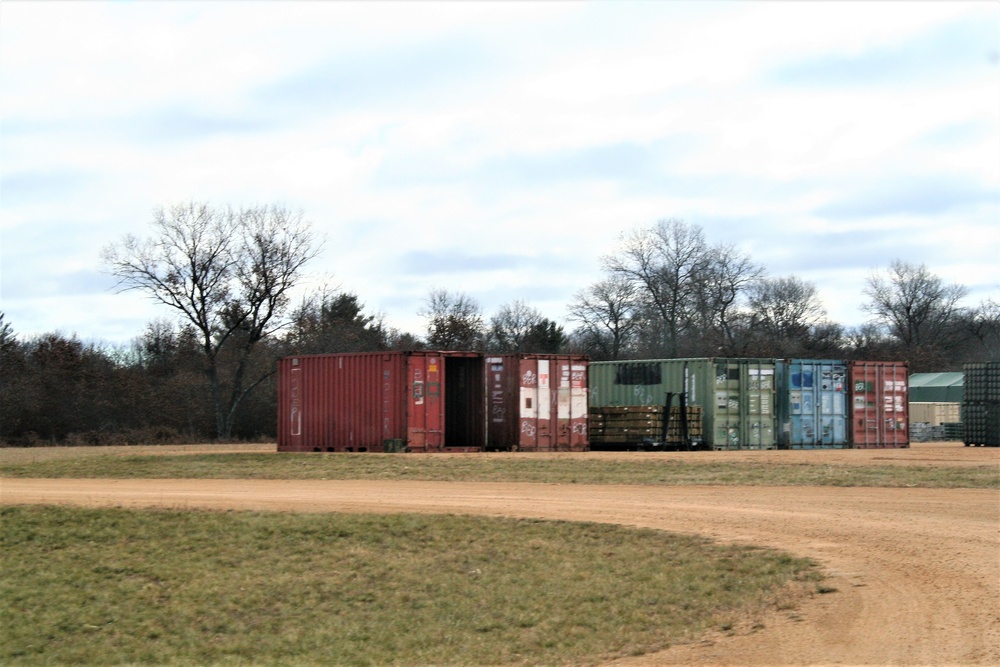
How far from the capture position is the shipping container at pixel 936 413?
52500 millimetres

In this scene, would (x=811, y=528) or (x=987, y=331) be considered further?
(x=987, y=331)

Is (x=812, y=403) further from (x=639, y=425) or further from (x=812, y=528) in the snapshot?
(x=812, y=528)

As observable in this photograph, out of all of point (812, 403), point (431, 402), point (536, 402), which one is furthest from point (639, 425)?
point (431, 402)

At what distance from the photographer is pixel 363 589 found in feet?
41.8

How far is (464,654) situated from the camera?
1040 cm

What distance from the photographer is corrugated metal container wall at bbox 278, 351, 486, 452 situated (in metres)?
31.0

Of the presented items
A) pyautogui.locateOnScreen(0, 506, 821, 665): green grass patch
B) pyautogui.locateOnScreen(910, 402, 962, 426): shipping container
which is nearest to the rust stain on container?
pyautogui.locateOnScreen(0, 506, 821, 665): green grass patch

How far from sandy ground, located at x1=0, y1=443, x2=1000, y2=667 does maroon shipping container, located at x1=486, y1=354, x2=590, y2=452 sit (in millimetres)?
10519

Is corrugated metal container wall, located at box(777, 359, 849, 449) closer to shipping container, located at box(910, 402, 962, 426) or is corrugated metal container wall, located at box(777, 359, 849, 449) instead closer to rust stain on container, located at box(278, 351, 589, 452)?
rust stain on container, located at box(278, 351, 589, 452)

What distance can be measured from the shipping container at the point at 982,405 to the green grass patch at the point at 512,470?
47.5ft

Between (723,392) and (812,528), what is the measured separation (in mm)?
20362

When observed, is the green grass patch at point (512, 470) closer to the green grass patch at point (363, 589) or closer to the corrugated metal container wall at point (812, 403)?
the green grass patch at point (363, 589)

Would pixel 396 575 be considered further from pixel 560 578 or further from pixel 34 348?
pixel 34 348

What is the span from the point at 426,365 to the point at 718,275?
5480 centimetres
